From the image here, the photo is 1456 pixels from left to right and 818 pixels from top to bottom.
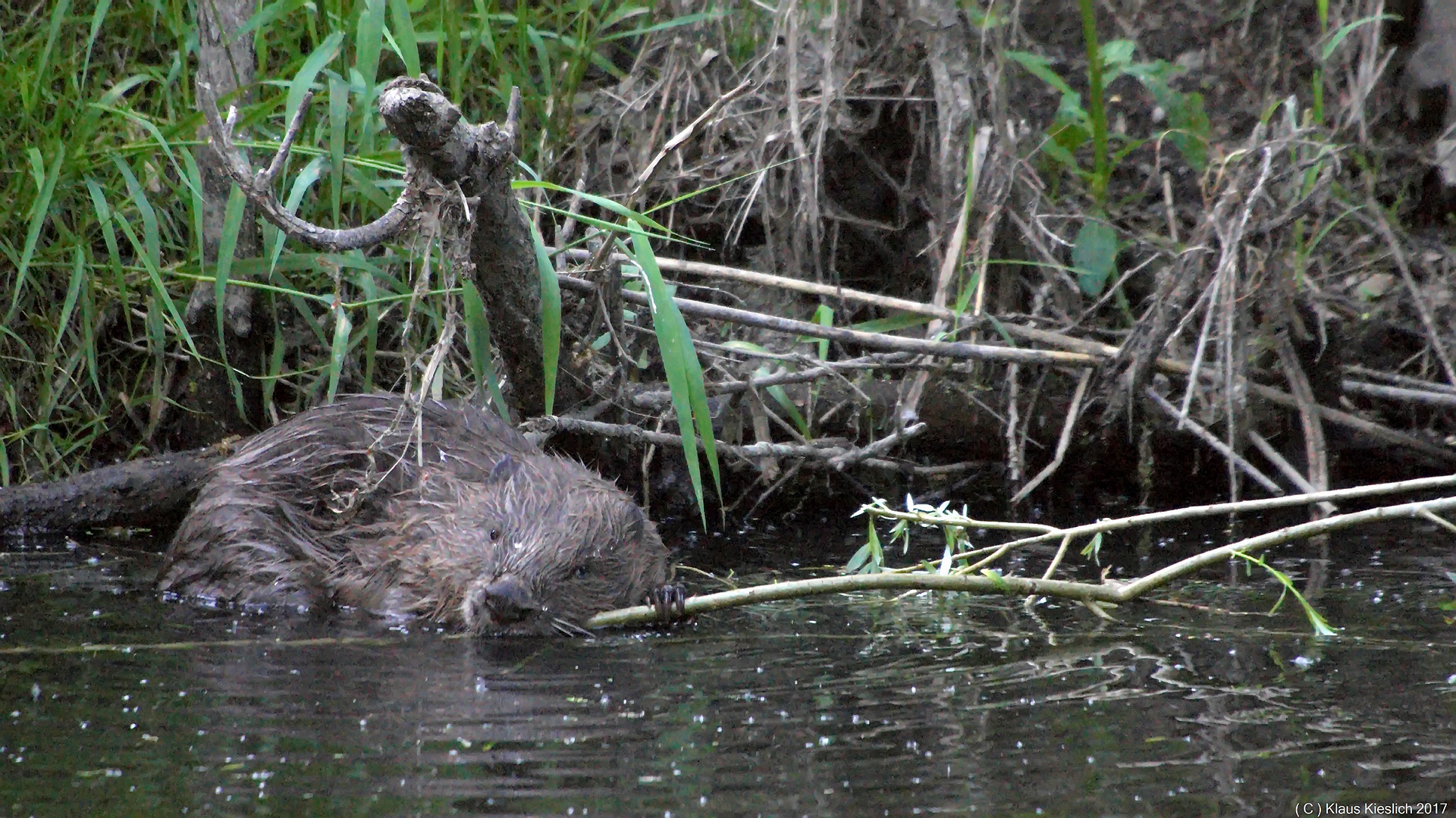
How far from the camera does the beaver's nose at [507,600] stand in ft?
11.9

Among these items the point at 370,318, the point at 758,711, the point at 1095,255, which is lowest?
the point at 758,711

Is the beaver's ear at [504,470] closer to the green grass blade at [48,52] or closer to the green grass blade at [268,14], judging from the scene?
the green grass blade at [268,14]

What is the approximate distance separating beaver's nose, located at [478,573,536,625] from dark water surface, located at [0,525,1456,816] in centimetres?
8

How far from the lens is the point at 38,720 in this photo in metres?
2.77

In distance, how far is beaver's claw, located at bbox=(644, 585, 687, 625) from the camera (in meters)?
3.62

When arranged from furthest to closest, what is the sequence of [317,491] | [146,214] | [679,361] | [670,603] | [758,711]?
[146,214]
[317,491]
[679,361]
[670,603]
[758,711]

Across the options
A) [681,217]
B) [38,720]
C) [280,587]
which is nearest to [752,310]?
[681,217]

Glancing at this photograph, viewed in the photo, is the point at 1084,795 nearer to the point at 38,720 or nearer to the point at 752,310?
the point at 38,720

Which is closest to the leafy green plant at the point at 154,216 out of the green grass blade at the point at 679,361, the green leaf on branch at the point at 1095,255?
the green grass blade at the point at 679,361

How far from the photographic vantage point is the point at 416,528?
13.6ft

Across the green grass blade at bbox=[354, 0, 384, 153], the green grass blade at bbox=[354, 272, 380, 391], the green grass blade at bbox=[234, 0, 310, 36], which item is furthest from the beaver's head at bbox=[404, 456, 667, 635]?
the green grass blade at bbox=[234, 0, 310, 36]

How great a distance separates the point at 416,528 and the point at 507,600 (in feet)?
2.06

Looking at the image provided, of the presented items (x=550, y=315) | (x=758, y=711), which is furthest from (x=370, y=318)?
(x=758, y=711)

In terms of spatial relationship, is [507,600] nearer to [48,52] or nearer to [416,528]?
[416,528]
